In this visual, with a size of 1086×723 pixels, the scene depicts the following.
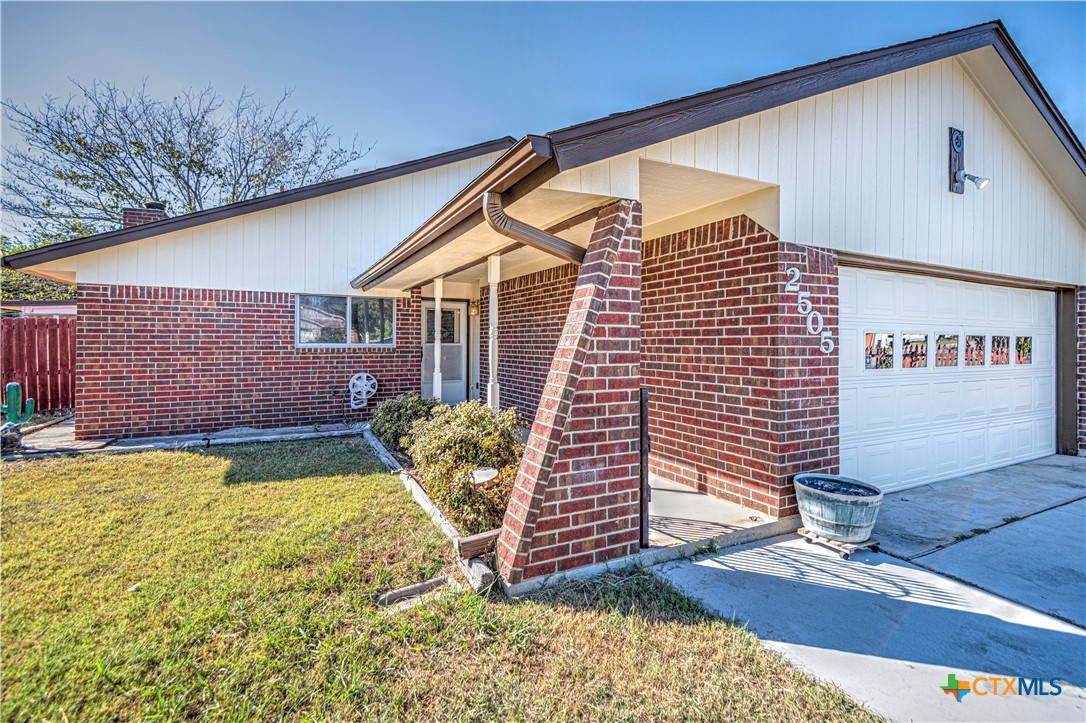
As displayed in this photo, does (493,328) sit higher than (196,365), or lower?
higher

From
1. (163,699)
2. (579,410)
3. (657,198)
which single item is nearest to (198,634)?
(163,699)

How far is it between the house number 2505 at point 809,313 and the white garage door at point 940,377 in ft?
1.92

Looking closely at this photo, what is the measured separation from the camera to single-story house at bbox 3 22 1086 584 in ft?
11.4

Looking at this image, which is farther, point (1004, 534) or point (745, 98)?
point (1004, 534)

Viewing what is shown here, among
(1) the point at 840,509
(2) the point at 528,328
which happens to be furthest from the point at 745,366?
(2) the point at 528,328

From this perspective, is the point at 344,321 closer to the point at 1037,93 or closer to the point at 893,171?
the point at 893,171

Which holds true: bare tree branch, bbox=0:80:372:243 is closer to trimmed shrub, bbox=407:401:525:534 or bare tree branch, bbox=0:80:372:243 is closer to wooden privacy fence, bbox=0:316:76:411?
wooden privacy fence, bbox=0:316:76:411

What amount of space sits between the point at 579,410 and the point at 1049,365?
28.5ft

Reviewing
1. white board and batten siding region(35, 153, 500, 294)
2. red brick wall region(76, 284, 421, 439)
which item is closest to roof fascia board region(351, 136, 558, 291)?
white board and batten siding region(35, 153, 500, 294)

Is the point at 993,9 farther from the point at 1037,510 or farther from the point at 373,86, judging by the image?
the point at 373,86

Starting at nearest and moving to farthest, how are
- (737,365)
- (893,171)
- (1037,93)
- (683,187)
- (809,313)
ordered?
(683,187), (809,313), (737,365), (893,171), (1037,93)

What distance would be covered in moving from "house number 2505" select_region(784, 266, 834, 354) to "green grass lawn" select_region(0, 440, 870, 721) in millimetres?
2743

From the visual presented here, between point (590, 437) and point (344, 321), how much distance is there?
7.16m

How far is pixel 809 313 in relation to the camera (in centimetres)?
439
